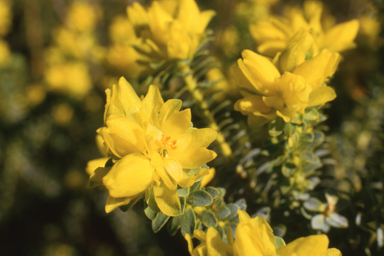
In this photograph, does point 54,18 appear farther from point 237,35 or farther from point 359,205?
point 359,205

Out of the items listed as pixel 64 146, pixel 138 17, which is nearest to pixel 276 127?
pixel 138 17

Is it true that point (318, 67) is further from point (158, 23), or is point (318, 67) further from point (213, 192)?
point (158, 23)

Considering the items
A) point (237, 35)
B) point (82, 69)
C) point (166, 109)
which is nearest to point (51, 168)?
point (82, 69)

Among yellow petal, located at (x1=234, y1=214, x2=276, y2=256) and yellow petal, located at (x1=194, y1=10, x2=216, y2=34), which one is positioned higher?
yellow petal, located at (x1=194, y1=10, x2=216, y2=34)

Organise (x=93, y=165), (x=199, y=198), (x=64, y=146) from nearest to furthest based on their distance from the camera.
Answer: (x=199, y=198) < (x=93, y=165) < (x=64, y=146)

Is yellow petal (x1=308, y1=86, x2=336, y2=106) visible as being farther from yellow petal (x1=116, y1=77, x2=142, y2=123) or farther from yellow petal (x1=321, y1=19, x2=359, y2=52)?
yellow petal (x1=116, y1=77, x2=142, y2=123)

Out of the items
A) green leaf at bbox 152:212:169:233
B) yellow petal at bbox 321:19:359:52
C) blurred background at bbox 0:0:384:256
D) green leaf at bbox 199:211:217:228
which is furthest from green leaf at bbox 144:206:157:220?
blurred background at bbox 0:0:384:256
